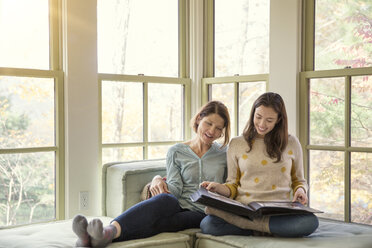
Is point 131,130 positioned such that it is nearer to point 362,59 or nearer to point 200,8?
point 200,8

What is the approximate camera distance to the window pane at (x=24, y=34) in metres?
3.04

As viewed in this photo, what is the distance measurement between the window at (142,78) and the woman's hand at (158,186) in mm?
755

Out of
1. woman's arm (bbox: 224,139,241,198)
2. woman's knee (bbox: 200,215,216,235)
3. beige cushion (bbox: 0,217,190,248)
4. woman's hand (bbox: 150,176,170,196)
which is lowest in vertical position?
beige cushion (bbox: 0,217,190,248)

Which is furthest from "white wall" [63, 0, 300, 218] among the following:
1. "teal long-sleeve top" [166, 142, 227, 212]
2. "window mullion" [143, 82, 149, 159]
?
"teal long-sleeve top" [166, 142, 227, 212]

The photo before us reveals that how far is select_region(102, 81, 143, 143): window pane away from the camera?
3.51 meters

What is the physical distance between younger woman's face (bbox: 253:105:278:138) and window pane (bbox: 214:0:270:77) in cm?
93

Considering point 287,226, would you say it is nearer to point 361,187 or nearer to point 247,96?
point 361,187

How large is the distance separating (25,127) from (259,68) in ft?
5.96

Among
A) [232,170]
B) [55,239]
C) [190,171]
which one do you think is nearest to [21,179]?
[55,239]

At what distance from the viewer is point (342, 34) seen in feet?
10.2

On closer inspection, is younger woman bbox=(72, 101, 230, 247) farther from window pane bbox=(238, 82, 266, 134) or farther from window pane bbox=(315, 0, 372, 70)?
window pane bbox=(315, 0, 372, 70)

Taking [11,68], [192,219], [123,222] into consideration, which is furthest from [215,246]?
[11,68]

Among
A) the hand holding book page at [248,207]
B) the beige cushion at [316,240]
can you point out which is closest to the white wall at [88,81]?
the beige cushion at [316,240]

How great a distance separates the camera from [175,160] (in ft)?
9.70
